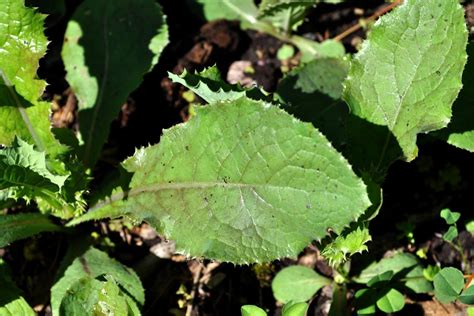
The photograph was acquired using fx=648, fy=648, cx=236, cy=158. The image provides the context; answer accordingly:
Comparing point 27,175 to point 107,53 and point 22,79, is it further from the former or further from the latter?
point 107,53

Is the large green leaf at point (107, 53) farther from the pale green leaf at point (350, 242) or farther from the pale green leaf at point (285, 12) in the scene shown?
the pale green leaf at point (350, 242)

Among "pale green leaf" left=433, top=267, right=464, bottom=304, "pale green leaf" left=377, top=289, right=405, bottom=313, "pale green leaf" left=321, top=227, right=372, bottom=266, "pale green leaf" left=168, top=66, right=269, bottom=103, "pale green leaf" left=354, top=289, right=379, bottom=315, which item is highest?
"pale green leaf" left=168, top=66, right=269, bottom=103

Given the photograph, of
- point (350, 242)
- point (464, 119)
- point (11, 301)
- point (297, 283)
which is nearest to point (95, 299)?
point (11, 301)

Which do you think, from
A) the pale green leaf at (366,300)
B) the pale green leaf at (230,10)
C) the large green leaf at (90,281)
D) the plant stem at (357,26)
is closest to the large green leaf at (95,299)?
the large green leaf at (90,281)

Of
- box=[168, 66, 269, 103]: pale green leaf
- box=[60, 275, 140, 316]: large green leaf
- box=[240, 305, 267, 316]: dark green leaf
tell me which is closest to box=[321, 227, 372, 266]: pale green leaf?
box=[240, 305, 267, 316]: dark green leaf

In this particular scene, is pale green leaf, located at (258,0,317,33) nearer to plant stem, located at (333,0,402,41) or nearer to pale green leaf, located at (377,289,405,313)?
plant stem, located at (333,0,402,41)

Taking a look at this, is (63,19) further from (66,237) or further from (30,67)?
(66,237)
